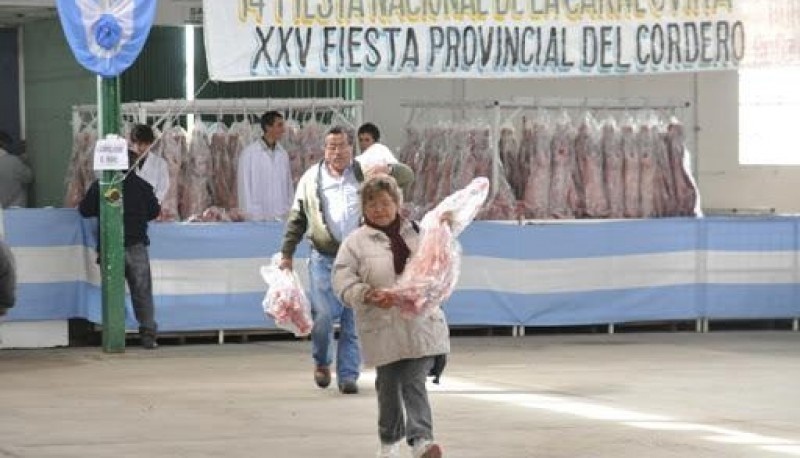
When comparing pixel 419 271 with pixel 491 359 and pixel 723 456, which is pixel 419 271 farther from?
pixel 491 359

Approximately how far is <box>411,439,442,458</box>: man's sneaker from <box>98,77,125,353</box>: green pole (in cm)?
633

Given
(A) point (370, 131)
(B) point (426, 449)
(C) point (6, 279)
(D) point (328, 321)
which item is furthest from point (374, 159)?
(A) point (370, 131)

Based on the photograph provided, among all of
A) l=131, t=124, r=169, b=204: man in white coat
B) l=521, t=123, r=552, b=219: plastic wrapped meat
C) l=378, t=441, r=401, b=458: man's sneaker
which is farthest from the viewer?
l=521, t=123, r=552, b=219: plastic wrapped meat

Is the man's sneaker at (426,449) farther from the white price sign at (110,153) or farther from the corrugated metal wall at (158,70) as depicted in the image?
the corrugated metal wall at (158,70)

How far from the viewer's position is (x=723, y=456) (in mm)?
10094

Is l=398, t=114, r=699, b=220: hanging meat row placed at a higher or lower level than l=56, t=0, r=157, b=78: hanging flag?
lower

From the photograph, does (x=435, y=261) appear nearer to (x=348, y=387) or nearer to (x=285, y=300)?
(x=285, y=300)

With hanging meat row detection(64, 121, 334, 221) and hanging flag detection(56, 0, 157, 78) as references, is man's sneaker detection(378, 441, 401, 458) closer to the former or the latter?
hanging flag detection(56, 0, 157, 78)

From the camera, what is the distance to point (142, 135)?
51.3 feet

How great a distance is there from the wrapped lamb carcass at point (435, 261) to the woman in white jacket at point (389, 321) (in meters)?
0.07

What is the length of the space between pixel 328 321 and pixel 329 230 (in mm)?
700

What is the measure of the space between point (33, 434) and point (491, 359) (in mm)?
5231

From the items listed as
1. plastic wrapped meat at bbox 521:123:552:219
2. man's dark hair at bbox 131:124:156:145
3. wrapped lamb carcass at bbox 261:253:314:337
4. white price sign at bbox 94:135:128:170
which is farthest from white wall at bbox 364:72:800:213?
wrapped lamb carcass at bbox 261:253:314:337

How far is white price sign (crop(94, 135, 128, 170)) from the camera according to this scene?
15.0m
